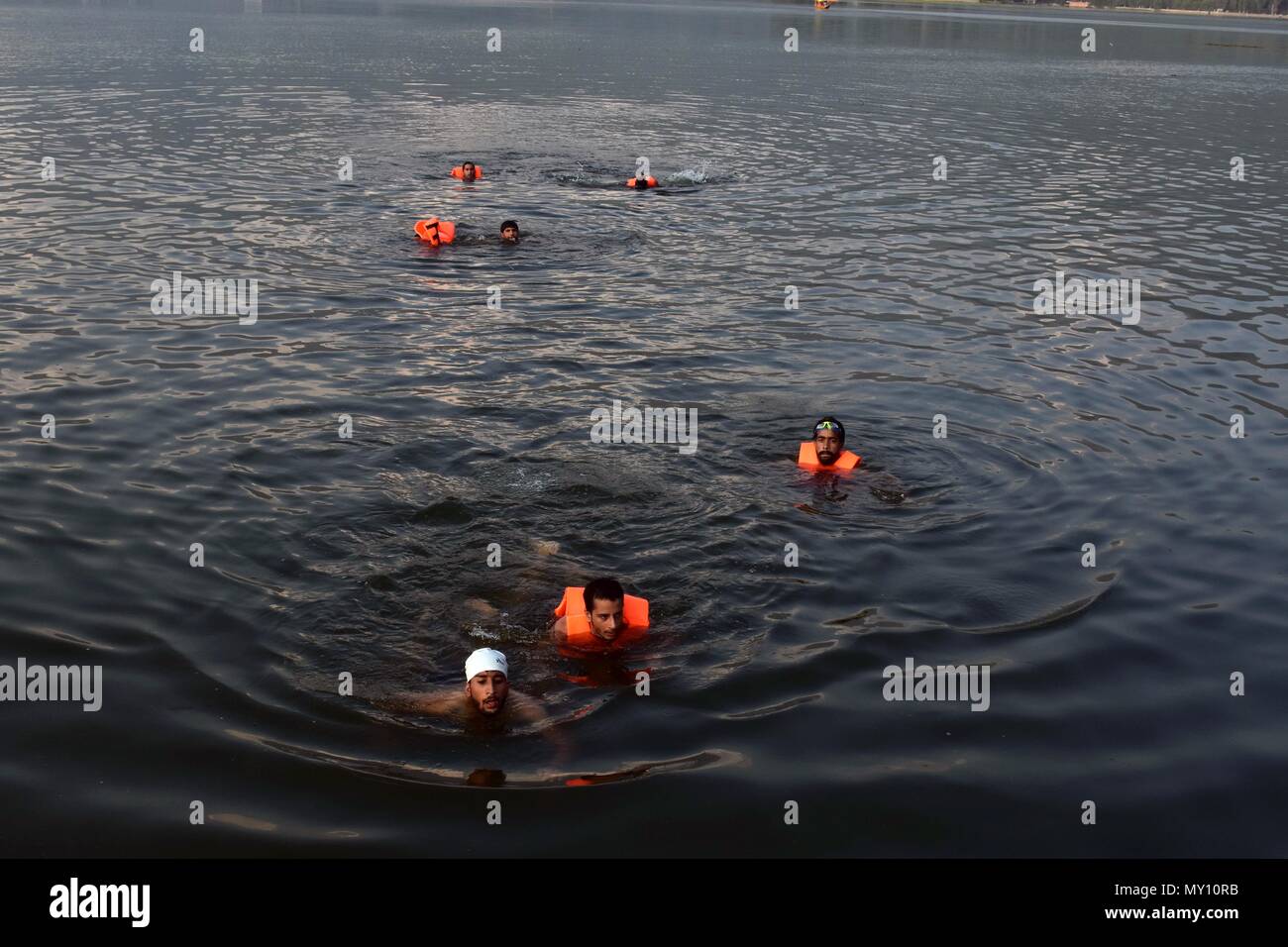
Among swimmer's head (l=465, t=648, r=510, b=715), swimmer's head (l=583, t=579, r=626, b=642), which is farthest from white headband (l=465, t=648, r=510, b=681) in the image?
swimmer's head (l=583, t=579, r=626, b=642)

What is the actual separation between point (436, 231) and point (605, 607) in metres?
15.7

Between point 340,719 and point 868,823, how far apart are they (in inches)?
160

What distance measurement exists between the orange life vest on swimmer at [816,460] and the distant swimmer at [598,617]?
4.03m

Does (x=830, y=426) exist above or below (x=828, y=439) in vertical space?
above

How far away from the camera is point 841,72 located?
65.4 meters

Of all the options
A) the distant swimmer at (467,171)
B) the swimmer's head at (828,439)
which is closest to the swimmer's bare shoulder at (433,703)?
the swimmer's head at (828,439)

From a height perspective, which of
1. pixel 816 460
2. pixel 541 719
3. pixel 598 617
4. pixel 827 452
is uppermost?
pixel 827 452

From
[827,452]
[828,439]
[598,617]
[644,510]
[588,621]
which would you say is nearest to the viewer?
[598,617]

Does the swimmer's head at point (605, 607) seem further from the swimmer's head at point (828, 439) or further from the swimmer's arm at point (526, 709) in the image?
the swimmer's head at point (828, 439)

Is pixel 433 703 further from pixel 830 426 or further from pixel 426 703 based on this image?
pixel 830 426

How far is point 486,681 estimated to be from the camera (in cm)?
912

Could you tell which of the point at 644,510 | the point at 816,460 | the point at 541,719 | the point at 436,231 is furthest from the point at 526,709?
the point at 436,231

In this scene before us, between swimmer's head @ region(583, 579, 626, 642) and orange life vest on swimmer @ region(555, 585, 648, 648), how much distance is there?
0.31ft
